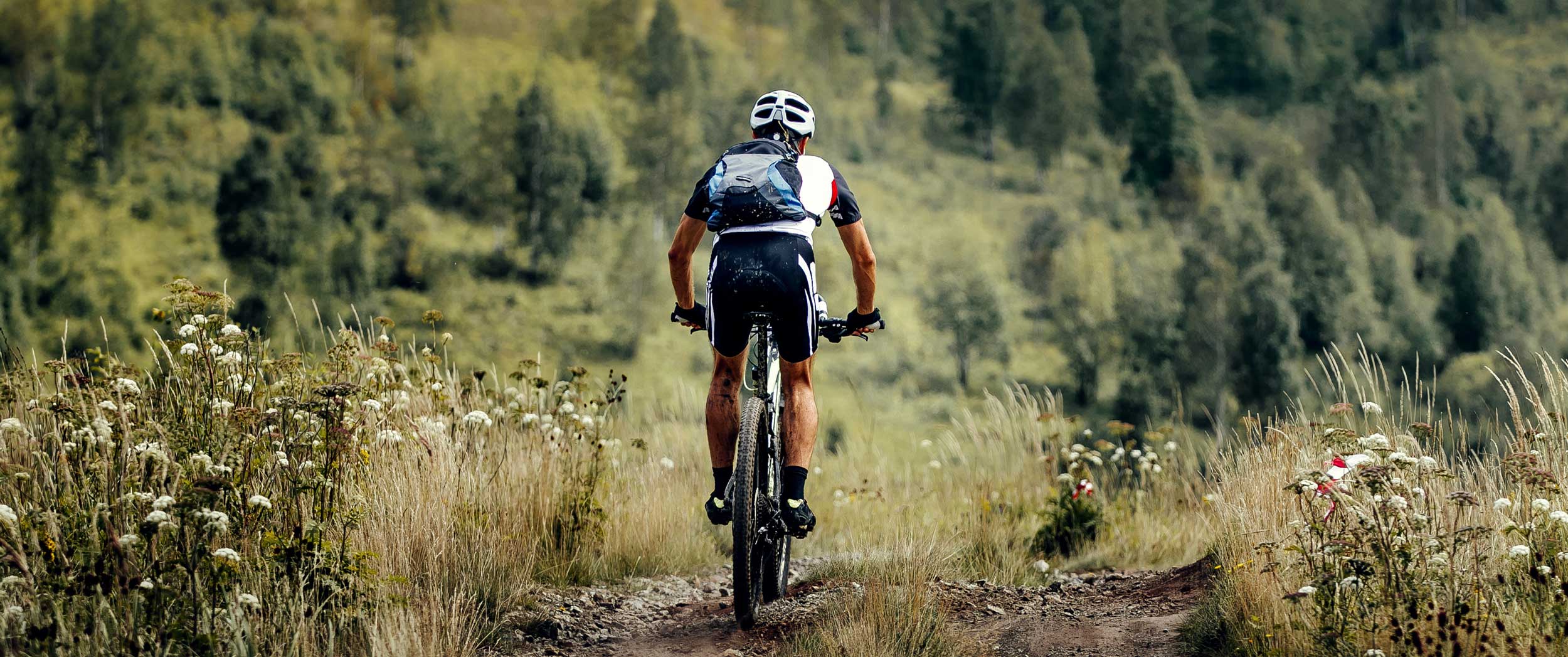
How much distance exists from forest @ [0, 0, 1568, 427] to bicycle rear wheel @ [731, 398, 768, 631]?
53.2 metres

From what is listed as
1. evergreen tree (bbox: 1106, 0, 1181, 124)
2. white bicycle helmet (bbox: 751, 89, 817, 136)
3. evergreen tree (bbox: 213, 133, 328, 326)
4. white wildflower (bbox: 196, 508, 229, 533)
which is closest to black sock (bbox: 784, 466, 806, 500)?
white bicycle helmet (bbox: 751, 89, 817, 136)

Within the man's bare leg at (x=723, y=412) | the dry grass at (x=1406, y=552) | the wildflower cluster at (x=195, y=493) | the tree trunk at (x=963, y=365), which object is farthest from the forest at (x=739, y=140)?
the dry grass at (x=1406, y=552)

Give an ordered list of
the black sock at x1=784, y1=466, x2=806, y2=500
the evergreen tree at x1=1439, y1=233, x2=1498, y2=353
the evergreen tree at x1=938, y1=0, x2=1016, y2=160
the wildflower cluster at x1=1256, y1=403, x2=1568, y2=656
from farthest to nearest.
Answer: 1. the evergreen tree at x1=938, y1=0, x2=1016, y2=160
2. the evergreen tree at x1=1439, y1=233, x2=1498, y2=353
3. the black sock at x1=784, y1=466, x2=806, y2=500
4. the wildflower cluster at x1=1256, y1=403, x2=1568, y2=656

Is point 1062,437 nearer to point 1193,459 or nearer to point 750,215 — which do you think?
point 1193,459

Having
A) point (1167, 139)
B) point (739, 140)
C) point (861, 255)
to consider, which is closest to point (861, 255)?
point (861, 255)

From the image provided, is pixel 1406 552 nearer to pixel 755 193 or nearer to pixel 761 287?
pixel 761 287

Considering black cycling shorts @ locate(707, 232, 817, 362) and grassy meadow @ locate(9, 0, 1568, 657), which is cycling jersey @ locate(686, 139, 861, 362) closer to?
black cycling shorts @ locate(707, 232, 817, 362)

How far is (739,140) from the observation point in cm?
9062

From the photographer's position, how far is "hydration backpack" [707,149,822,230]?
4945 mm

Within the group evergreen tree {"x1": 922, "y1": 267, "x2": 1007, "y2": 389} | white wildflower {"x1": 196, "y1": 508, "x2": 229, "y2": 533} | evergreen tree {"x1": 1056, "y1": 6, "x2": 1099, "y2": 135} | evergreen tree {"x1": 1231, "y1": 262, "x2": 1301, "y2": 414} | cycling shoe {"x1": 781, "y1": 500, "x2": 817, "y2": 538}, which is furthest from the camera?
evergreen tree {"x1": 1056, "y1": 6, "x2": 1099, "y2": 135}

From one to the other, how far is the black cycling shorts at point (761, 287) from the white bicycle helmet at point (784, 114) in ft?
1.91

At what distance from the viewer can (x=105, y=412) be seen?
458 centimetres

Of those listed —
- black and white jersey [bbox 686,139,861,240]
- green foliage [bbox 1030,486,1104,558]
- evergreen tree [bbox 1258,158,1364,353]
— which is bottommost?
evergreen tree [bbox 1258,158,1364,353]

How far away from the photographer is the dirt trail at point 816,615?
493cm
